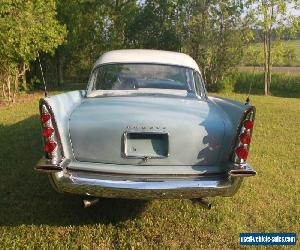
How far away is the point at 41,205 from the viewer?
4.77 metres

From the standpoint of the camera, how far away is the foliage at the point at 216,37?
2166cm

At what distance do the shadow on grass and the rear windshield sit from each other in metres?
1.53

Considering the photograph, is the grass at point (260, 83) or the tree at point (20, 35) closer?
the tree at point (20, 35)

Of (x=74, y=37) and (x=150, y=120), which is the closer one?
(x=150, y=120)

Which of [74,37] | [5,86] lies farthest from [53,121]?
[74,37]

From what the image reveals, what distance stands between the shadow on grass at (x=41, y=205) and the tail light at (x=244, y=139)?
1505 mm

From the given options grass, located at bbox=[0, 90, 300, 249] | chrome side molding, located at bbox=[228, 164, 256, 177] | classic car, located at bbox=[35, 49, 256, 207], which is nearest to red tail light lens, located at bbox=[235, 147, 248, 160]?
classic car, located at bbox=[35, 49, 256, 207]

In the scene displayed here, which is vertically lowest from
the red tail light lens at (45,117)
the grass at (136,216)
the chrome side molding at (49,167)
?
the grass at (136,216)

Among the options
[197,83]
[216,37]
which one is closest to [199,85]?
[197,83]

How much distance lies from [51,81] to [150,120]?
20.9 m

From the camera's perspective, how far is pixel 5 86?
14.3 meters

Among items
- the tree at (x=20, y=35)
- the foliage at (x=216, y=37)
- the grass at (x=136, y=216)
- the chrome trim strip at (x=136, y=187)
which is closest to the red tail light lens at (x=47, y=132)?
the chrome trim strip at (x=136, y=187)

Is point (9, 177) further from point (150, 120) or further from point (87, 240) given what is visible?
point (150, 120)

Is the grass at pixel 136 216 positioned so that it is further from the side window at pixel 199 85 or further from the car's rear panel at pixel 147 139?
the side window at pixel 199 85
